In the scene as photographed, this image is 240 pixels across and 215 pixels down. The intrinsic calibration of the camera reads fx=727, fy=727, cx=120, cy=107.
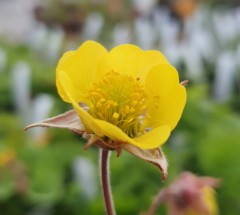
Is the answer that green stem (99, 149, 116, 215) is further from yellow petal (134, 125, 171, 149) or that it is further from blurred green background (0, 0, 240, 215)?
blurred green background (0, 0, 240, 215)

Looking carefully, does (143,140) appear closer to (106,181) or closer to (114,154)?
(106,181)

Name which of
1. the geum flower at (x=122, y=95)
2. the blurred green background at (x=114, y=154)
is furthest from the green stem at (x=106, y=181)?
the blurred green background at (x=114, y=154)

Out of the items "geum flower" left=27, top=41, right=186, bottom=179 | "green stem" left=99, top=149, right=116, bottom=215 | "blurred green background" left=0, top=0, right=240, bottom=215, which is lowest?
"blurred green background" left=0, top=0, right=240, bottom=215

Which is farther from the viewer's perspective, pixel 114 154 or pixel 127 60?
pixel 114 154

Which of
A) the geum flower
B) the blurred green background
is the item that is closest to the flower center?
the geum flower

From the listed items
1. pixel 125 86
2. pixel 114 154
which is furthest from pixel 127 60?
pixel 114 154

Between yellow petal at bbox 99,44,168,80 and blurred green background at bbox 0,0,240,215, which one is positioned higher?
yellow petal at bbox 99,44,168,80

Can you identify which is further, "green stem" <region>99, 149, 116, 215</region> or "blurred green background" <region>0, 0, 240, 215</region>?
"blurred green background" <region>0, 0, 240, 215</region>
